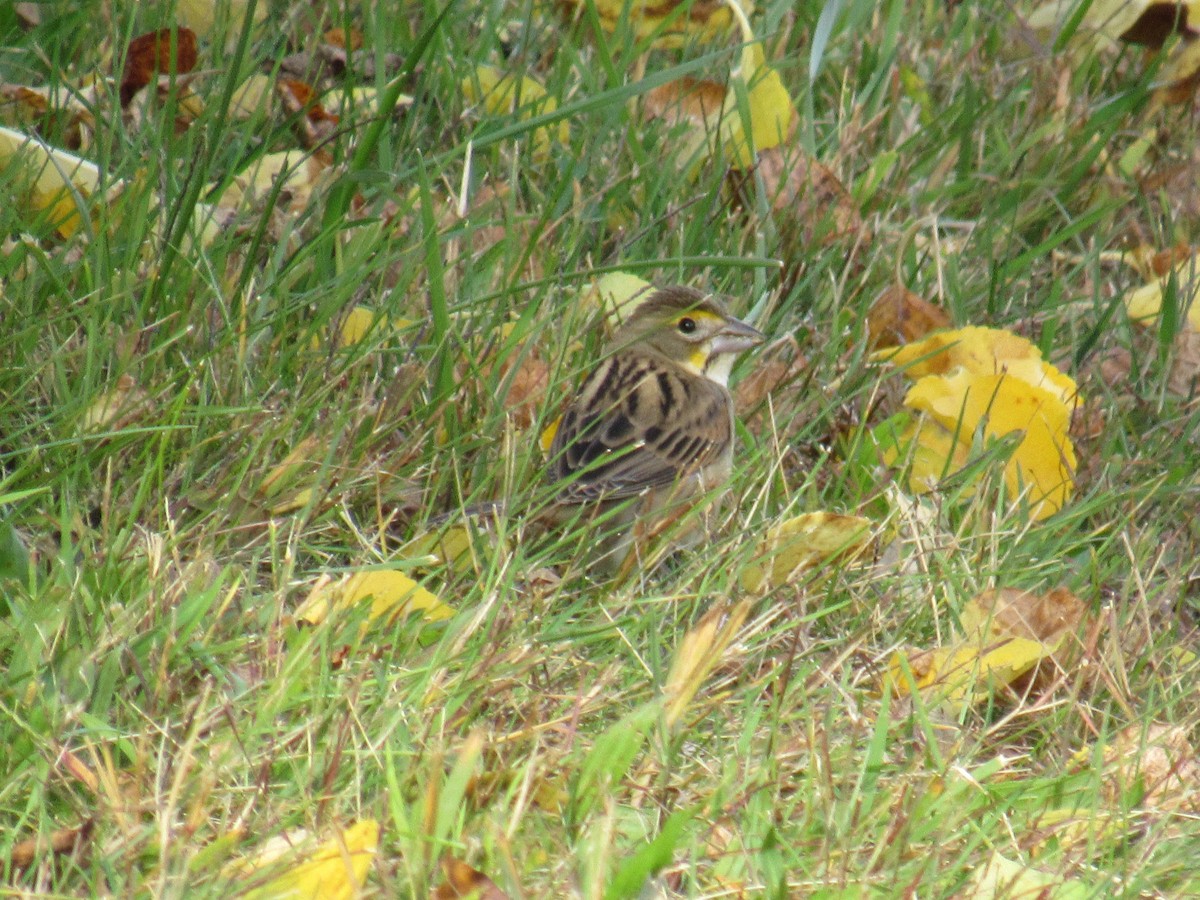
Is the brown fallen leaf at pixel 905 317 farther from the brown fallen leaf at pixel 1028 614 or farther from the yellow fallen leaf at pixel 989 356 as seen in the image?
the brown fallen leaf at pixel 1028 614

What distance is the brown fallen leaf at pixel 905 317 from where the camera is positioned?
220 inches

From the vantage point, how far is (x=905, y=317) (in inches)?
221

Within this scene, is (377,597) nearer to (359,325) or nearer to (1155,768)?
(359,325)

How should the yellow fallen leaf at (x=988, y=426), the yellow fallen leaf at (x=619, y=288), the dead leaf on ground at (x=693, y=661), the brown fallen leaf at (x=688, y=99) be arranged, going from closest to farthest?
the dead leaf on ground at (x=693, y=661) → the yellow fallen leaf at (x=988, y=426) → the yellow fallen leaf at (x=619, y=288) → the brown fallen leaf at (x=688, y=99)

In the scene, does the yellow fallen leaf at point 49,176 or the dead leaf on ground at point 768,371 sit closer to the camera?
the yellow fallen leaf at point 49,176

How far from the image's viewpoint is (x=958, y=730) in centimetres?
364

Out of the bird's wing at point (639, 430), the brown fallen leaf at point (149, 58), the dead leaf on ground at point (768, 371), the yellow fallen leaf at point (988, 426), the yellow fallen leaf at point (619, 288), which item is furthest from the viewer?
the brown fallen leaf at point (149, 58)

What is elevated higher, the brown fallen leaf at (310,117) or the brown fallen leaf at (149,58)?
the brown fallen leaf at (149,58)

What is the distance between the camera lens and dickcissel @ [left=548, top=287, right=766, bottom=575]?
5.00 metres

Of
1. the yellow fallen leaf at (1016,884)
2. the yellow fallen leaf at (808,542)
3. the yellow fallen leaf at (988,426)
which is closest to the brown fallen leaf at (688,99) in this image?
the yellow fallen leaf at (988,426)

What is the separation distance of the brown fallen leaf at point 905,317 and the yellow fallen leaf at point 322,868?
3.08 meters

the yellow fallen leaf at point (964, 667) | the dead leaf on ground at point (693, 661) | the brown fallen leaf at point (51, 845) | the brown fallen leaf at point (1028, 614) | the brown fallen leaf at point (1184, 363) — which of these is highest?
the brown fallen leaf at point (51, 845)

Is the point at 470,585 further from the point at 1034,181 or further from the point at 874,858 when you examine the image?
the point at 1034,181

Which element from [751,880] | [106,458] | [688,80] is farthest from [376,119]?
[751,880]
